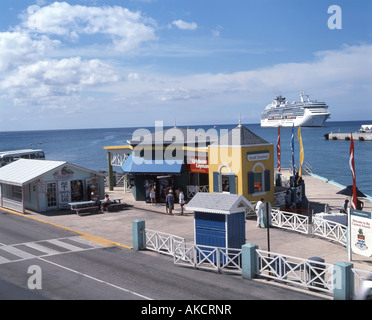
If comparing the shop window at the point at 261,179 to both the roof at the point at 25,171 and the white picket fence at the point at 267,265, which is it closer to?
the white picket fence at the point at 267,265

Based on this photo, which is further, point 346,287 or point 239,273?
point 239,273

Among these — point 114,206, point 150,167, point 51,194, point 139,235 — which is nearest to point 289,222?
point 139,235

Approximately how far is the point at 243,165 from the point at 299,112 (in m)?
142

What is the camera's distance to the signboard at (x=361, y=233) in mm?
14664

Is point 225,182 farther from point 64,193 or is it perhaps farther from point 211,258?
point 211,258

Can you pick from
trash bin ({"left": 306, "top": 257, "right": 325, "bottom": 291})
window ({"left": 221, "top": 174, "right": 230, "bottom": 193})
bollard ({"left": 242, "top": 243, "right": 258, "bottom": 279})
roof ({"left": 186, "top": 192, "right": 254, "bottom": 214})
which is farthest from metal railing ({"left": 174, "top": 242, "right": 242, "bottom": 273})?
window ({"left": 221, "top": 174, "right": 230, "bottom": 193})

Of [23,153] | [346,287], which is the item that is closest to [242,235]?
[346,287]

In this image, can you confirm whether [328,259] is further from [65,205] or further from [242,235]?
[65,205]

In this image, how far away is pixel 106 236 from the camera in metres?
19.6

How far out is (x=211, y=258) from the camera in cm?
1516

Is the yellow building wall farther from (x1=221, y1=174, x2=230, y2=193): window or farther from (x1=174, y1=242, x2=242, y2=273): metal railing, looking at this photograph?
(x1=174, y1=242, x2=242, y2=273): metal railing
